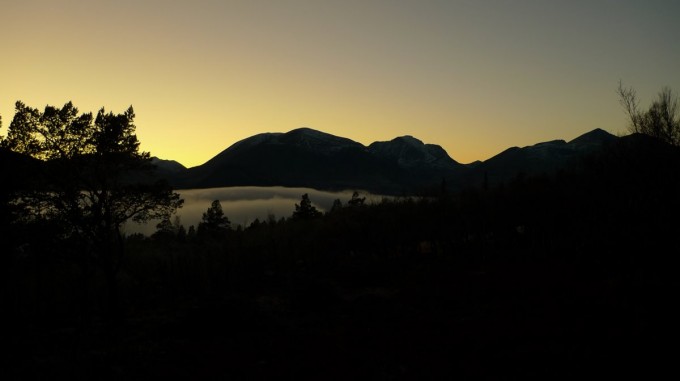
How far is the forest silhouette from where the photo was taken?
58.5ft

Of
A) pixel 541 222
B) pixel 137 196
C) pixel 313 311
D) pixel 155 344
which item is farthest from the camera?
pixel 541 222

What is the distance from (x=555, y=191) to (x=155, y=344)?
139ft

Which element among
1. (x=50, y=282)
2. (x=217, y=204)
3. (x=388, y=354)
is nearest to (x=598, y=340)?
(x=388, y=354)

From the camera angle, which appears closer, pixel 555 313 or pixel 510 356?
pixel 510 356

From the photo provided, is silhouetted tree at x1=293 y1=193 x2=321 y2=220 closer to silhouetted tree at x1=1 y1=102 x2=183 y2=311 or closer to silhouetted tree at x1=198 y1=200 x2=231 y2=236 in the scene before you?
silhouetted tree at x1=198 y1=200 x2=231 y2=236

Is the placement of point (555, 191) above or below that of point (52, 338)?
above

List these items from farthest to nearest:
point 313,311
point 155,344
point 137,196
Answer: point 313,311, point 137,196, point 155,344

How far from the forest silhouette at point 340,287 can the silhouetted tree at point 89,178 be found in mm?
94

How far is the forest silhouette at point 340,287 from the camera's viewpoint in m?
17.8

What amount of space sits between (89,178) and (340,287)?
20.5 m

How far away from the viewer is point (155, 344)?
23.2 m

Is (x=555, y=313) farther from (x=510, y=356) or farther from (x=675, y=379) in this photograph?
(x=675, y=379)

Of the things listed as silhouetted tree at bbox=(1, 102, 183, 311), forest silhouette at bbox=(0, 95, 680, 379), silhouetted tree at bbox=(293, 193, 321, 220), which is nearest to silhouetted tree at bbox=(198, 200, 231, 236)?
silhouetted tree at bbox=(293, 193, 321, 220)

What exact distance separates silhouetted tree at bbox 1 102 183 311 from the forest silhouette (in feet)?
0.31
